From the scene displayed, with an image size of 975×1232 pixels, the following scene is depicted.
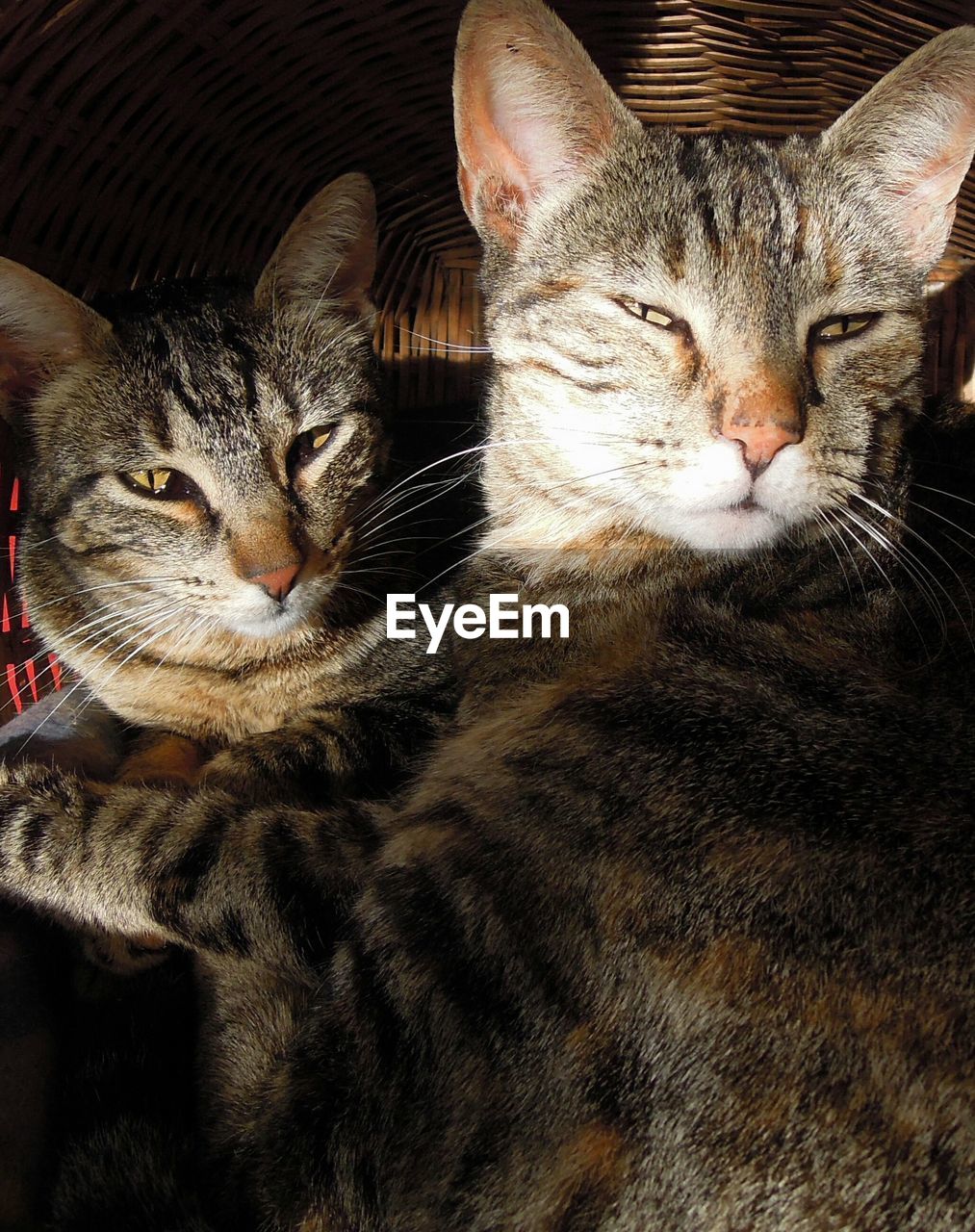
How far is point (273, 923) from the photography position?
1362 millimetres

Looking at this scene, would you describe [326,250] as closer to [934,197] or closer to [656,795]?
[934,197]

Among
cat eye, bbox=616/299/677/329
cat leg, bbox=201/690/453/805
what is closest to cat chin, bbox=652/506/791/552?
cat eye, bbox=616/299/677/329

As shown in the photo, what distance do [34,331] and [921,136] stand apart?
148cm

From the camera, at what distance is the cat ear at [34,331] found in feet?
5.32

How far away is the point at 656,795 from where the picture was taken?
3.89 ft

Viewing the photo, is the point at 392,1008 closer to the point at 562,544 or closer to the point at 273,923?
the point at 273,923

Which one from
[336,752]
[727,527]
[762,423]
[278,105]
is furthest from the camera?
[278,105]

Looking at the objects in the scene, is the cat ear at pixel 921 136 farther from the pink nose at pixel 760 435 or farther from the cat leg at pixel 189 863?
the cat leg at pixel 189 863

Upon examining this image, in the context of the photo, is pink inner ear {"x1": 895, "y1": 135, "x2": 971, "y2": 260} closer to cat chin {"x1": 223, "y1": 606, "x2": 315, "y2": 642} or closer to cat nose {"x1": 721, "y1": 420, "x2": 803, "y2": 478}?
cat nose {"x1": 721, "y1": 420, "x2": 803, "y2": 478}

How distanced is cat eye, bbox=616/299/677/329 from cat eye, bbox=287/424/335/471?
57cm

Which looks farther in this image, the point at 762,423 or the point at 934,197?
the point at 934,197

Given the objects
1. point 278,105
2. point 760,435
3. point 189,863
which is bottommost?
point 189,863

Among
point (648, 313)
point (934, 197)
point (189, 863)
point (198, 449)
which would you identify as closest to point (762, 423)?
point (648, 313)

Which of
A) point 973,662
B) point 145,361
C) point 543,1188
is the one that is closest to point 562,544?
point 973,662
